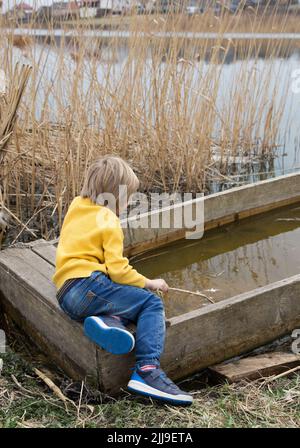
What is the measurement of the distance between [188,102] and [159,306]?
2.14 metres

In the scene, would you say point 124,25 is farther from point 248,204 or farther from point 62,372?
point 62,372

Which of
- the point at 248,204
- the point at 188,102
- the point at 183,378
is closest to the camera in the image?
the point at 183,378

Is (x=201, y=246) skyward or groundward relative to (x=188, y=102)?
groundward

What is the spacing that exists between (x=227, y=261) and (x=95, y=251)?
1.32 meters

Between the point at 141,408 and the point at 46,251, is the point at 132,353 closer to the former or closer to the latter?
the point at 141,408

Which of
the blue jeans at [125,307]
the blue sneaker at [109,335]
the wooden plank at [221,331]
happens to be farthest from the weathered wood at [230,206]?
the blue sneaker at [109,335]

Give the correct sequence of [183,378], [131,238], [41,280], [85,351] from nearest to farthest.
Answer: [85,351]
[183,378]
[41,280]
[131,238]

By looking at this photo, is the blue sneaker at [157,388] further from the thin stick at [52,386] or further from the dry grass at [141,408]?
the thin stick at [52,386]

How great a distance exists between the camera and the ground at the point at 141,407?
1.83 m

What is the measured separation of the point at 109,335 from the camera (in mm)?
1883

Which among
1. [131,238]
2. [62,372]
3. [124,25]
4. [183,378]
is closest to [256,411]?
[183,378]

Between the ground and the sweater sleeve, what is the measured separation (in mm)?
383

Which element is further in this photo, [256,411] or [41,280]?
[41,280]

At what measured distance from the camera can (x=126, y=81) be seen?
11.9ft
